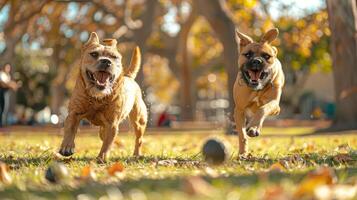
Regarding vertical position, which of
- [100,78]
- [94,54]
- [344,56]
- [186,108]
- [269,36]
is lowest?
[186,108]

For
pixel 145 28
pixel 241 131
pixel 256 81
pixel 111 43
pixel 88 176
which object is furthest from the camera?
pixel 145 28

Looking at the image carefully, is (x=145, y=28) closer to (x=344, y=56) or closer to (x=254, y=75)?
(x=344, y=56)

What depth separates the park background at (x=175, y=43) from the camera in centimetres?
2020

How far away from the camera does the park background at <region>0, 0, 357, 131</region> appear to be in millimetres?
20198

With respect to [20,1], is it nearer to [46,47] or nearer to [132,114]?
[46,47]

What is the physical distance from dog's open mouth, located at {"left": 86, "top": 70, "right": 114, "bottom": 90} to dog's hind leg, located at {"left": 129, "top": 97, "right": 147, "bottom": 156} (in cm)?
125

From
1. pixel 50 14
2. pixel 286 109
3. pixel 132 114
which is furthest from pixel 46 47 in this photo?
pixel 132 114

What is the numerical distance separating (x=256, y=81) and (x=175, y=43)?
82.6 ft

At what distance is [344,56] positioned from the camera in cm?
1597

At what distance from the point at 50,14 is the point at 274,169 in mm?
25391

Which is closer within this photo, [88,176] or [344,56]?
[88,176]

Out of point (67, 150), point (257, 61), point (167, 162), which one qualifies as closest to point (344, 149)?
point (257, 61)

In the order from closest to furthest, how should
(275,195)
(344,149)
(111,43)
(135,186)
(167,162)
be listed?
(275,195) → (135,186) → (167,162) → (111,43) → (344,149)

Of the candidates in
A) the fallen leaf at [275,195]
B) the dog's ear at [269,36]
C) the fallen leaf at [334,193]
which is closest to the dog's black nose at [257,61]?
the dog's ear at [269,36]
